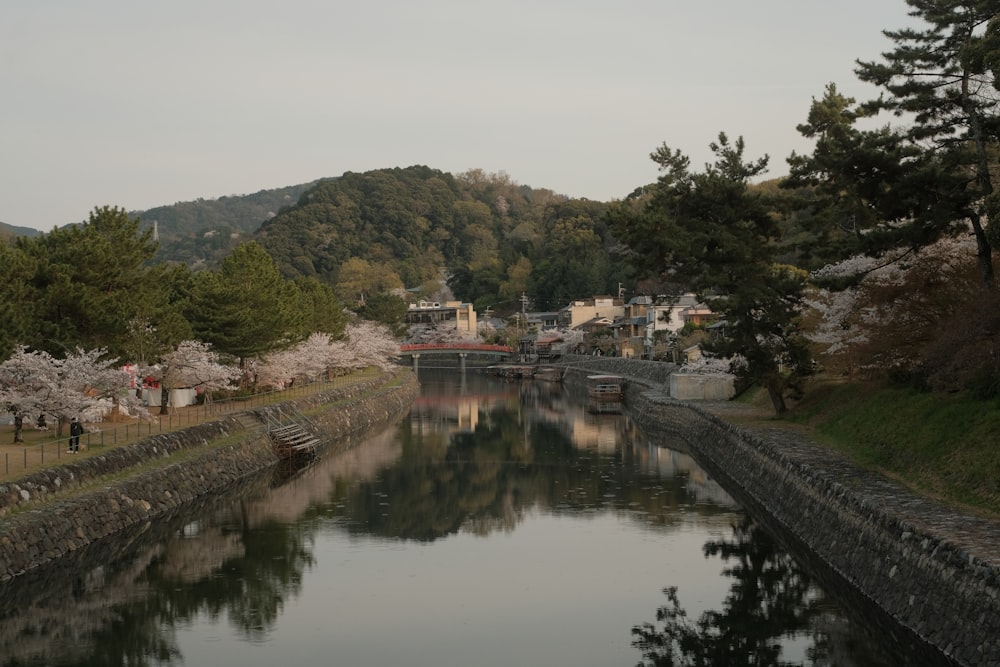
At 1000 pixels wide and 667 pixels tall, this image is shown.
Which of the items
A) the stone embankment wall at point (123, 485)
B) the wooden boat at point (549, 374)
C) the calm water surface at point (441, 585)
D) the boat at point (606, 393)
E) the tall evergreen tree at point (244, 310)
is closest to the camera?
the calm water surface at point (441, 585)

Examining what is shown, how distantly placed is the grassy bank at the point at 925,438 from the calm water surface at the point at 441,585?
130 inches

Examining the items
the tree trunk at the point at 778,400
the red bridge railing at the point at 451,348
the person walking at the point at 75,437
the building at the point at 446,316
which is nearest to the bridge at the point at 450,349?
the red bridge railing at the point at 451,348

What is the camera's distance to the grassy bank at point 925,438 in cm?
1906

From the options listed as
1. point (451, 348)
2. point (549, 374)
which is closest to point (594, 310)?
point (451, 348)

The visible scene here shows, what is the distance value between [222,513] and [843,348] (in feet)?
66.6

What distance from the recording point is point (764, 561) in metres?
23.1

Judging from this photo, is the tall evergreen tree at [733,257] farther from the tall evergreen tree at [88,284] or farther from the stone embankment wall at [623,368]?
the stone embankment wall at [623,368]

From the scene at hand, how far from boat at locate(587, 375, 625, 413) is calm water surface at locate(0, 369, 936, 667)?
105 ft

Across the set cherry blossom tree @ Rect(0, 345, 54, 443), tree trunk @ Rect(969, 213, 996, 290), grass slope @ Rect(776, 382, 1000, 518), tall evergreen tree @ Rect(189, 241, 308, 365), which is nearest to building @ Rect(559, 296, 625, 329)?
tall evergreen tree @ Rect(189, 241, 308, 365)

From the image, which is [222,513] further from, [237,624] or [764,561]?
[764,561]

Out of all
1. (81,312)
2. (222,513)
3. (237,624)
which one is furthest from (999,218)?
(81,312)

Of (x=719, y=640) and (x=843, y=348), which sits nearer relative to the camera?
(x=719, y=640)

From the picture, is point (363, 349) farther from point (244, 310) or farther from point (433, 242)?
point (433, 242)

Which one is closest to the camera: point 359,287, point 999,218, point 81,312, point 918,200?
point 999,218
